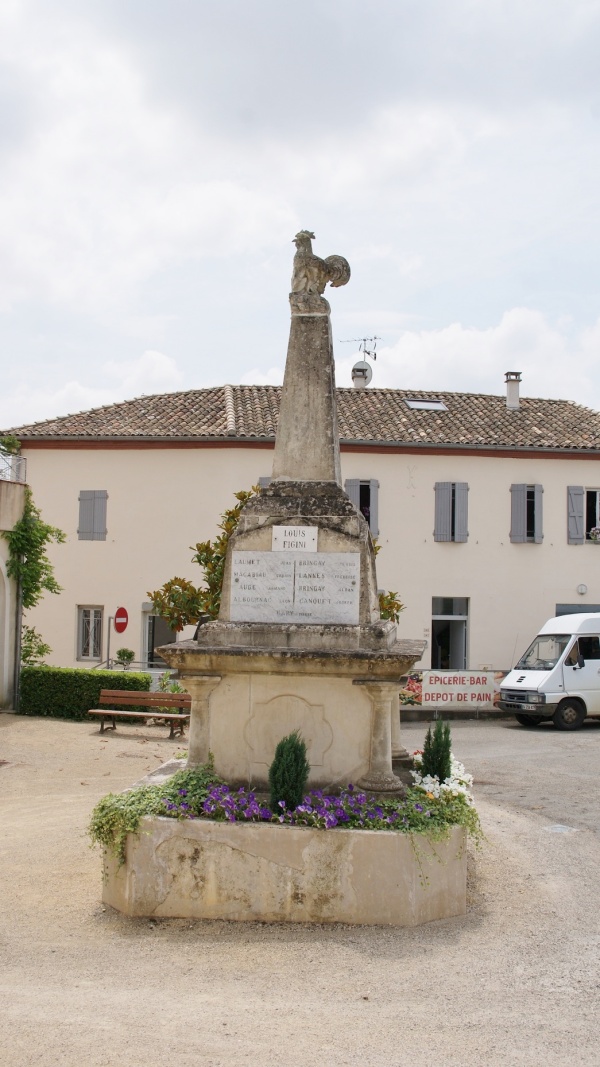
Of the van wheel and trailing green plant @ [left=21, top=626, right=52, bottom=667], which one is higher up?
trailing green plant @ [left=21, top=626, right=52, bottom=667]

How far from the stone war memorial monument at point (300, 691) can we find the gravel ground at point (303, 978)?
8.8 inches

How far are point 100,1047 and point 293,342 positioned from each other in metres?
5.24

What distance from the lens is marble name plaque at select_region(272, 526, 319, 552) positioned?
7547 millimetres

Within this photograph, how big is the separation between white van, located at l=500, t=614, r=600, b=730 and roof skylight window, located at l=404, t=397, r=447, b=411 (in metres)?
10.0

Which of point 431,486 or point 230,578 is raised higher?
point 431,486

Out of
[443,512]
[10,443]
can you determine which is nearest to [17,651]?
[10,443]

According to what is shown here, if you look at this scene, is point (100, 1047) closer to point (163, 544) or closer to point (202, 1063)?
point (202, 1063)

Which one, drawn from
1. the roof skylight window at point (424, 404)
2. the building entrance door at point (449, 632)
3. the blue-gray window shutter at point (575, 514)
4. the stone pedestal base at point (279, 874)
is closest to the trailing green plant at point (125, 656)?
the building entrance door at point (449, 632)

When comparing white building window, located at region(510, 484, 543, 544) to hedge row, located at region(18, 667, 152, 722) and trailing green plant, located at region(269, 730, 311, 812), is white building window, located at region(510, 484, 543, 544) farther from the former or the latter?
trailing green plant, located at region(269, 730, 311, 812)

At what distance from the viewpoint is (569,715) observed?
1942 centimetres

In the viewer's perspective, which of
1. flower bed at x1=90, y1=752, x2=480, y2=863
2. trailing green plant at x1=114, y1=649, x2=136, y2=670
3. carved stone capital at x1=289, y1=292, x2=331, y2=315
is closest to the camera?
flower bed at x1=90, y1=752, x2=480, y2=863

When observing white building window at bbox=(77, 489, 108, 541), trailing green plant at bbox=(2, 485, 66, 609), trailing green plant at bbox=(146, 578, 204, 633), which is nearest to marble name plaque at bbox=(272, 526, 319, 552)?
trailing green plant at bbox=(146, 578, 204, 633)

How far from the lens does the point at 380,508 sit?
85.6ft

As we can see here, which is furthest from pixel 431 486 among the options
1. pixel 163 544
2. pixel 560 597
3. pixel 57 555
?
pixel 57 555
